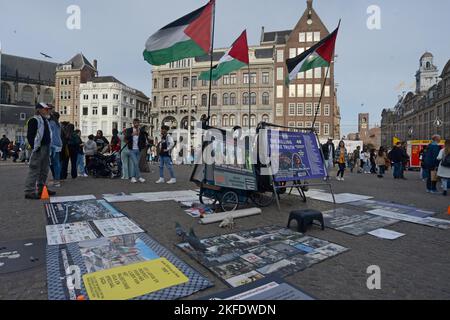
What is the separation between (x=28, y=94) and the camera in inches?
3201

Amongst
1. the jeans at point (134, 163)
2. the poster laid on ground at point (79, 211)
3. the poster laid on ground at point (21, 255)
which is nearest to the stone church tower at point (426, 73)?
the jeans at point (134, 163)

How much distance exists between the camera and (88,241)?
11.4ft

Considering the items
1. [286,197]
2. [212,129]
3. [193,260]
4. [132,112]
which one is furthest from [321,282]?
[132,112]

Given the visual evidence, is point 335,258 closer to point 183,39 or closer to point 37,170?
point 183,39

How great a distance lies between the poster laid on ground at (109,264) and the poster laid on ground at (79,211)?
134 centimetres

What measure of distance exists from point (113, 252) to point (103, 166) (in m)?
8.60

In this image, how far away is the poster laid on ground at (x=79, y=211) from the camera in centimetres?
457

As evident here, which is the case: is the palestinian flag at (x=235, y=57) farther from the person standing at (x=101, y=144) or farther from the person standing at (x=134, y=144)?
the person standing at (x=101, y=144)

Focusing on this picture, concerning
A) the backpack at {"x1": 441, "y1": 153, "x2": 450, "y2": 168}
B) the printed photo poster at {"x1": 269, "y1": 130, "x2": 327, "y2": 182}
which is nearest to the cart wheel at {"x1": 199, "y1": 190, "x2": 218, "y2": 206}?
the printed photo poster at {"x1": 269, "y1": 130, "x2": 327, "y2": 182}

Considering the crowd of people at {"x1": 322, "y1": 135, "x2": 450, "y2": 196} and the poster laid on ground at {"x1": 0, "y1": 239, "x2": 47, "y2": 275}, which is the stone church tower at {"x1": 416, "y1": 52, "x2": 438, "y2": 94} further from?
the poster laid on ground at {"x1": 0, "y1": 239, "x2": 47, "y2": 275}

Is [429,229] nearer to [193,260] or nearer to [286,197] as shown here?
[286,197]

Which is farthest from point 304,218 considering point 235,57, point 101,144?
point 101,144
